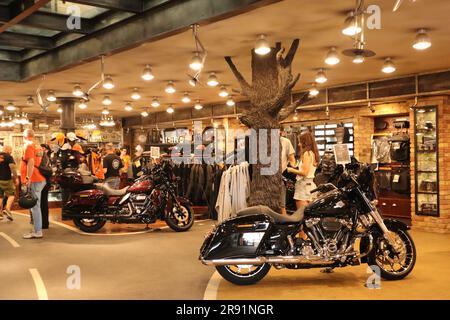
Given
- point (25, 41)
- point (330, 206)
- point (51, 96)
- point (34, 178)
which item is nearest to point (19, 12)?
point (25, 41)

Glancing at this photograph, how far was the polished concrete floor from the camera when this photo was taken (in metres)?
4.95

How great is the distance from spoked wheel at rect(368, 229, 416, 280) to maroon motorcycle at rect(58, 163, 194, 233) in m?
4.40

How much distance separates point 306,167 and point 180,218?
3253mm

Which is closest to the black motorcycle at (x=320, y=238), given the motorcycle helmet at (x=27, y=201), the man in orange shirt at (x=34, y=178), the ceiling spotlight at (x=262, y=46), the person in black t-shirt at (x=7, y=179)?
the ceiling spotlight at (x=262, y=46)

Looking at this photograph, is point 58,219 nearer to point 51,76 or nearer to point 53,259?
point 51,76

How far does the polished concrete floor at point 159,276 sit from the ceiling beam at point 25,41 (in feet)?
10.6

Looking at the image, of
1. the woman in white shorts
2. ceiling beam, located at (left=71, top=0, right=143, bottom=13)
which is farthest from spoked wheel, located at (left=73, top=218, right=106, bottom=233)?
ceiling beam, located at (left=71, top=0, right=143, bottom=13)

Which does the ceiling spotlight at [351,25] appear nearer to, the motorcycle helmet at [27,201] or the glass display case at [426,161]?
the glass display case at [426,161]

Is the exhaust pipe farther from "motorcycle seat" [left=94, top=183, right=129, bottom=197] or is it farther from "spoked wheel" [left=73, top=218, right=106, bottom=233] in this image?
"spoked wheel" [left=73, top=218, right=106, bottom=233]

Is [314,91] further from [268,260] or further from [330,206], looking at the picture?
[268,260]

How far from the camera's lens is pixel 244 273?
537 cm
